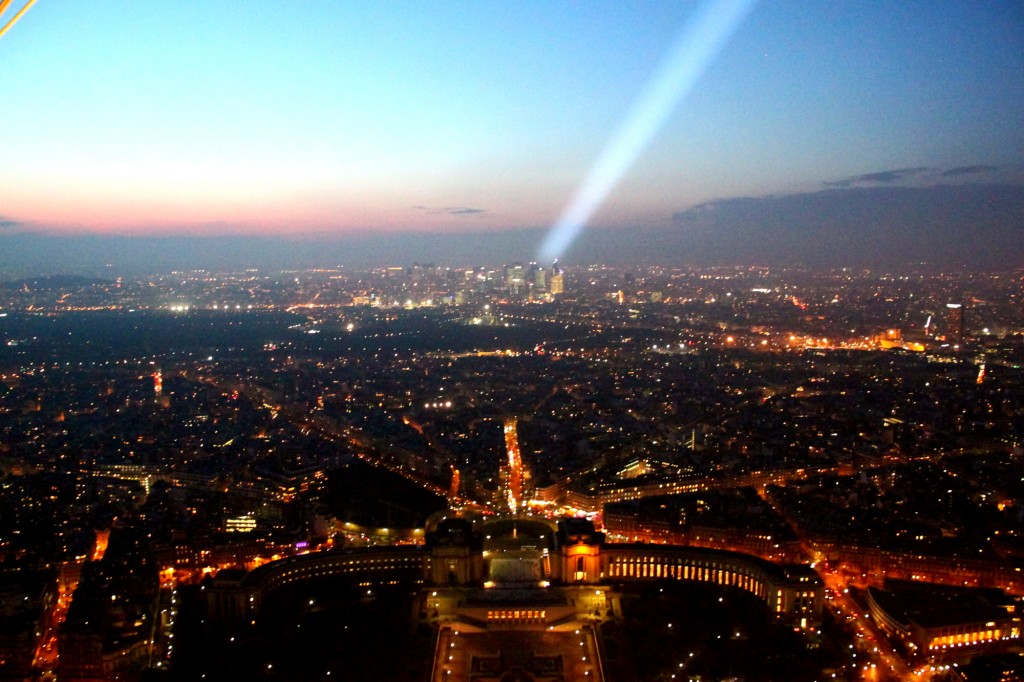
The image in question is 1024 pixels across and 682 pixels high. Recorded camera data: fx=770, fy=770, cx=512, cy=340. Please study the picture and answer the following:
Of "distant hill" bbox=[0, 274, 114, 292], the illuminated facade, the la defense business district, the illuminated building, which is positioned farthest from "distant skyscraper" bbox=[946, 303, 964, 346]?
"distant hill" bbox=[0, 274, 114, 292]

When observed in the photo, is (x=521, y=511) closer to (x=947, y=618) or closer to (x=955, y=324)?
(x=947, y=618)

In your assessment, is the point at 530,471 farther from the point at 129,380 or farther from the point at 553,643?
the point at 129,380

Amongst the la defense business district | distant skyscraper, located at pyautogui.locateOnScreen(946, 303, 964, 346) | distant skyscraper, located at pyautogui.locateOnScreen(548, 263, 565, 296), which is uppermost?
distant skyscraper, located at pyautogui.locateOnScreen(548, 263, 565, 296)

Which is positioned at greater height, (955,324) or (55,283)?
(55,283)

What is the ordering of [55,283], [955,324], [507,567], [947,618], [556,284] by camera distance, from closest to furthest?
[947,618], [507,567], [955,324], [55,283], [556,284]

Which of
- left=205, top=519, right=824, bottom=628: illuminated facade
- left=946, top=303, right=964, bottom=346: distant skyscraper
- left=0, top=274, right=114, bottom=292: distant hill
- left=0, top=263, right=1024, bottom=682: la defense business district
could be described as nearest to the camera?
left=0, top=263, right=1024, bottom=682: la defense business district

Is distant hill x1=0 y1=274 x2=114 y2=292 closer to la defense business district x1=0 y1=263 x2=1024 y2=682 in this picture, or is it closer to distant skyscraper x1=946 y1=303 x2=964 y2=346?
la defense business district x1=0 y1=263 x2=1024 y2=682

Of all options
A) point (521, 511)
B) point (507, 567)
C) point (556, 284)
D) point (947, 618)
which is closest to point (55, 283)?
point (556, 284)

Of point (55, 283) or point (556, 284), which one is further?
point (556, 284)
